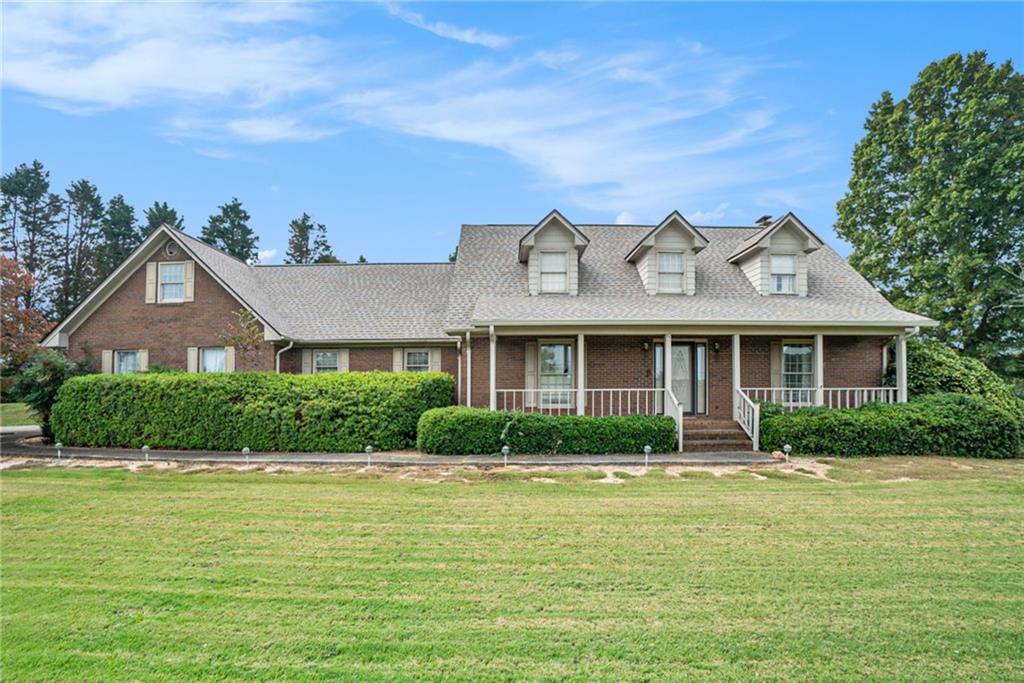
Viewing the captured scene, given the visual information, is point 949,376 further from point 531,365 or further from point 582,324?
point 531,365

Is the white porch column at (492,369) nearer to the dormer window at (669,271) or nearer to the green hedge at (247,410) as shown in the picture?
the green hedge at (247,410)

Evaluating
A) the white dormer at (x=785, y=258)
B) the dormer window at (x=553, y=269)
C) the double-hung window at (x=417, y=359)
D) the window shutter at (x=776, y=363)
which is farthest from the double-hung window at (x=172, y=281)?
the window shutter at (x=776, y=363)

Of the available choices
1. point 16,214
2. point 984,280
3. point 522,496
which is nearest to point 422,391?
point 522,496

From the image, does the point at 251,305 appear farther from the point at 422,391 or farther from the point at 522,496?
the point at 522,496

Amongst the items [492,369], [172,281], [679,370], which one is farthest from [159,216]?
[679,370]

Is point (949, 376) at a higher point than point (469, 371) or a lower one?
lower

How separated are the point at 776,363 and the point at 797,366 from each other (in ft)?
2.14

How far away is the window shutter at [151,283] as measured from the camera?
679 inches

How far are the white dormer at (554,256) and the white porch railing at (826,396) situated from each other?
6288 mm

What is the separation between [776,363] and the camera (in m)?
15.4

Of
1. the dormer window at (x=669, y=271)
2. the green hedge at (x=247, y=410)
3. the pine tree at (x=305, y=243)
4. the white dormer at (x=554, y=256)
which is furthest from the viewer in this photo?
the pine tree at (x=305, y=243)

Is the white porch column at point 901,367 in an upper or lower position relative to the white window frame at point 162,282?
lower

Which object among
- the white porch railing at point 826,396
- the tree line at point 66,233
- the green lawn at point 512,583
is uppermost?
the tree line at point 66,233

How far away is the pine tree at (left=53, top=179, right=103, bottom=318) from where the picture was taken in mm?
42094
